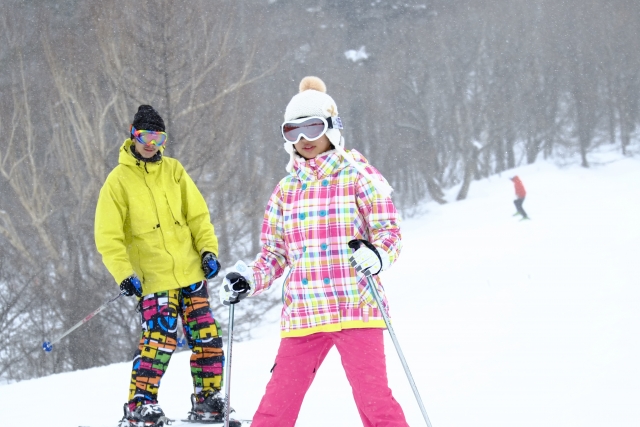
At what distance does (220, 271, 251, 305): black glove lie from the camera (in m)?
2.75

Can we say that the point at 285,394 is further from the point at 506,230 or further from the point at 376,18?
the point at 376,18

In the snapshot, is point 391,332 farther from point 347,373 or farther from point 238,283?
point 238,283

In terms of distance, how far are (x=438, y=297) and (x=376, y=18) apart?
3694cm

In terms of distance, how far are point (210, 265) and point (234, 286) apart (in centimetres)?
101

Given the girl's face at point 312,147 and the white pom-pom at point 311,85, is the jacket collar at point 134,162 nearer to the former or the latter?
the white pom-pom at point 311,85

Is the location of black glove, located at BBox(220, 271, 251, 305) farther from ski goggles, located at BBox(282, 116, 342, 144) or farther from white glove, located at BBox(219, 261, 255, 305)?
ski goggles, located at BBox(282, 116, 342, 144)

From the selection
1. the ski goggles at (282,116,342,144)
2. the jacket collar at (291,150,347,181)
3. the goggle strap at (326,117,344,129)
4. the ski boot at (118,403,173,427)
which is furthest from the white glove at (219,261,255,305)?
the ski boot at (118,403,173,427)

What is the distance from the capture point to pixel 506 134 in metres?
40.9

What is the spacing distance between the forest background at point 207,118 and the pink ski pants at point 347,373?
12512mm

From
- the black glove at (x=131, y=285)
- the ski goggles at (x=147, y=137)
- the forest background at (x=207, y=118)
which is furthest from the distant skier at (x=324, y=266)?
the forest background at (x=207, y=118)

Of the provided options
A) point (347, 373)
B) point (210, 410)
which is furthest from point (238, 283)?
point (210, 410)

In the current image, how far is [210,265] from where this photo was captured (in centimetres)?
374

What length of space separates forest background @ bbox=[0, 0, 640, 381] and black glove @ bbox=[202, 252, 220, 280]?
11.3m

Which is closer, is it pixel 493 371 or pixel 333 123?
pixel 333 123
